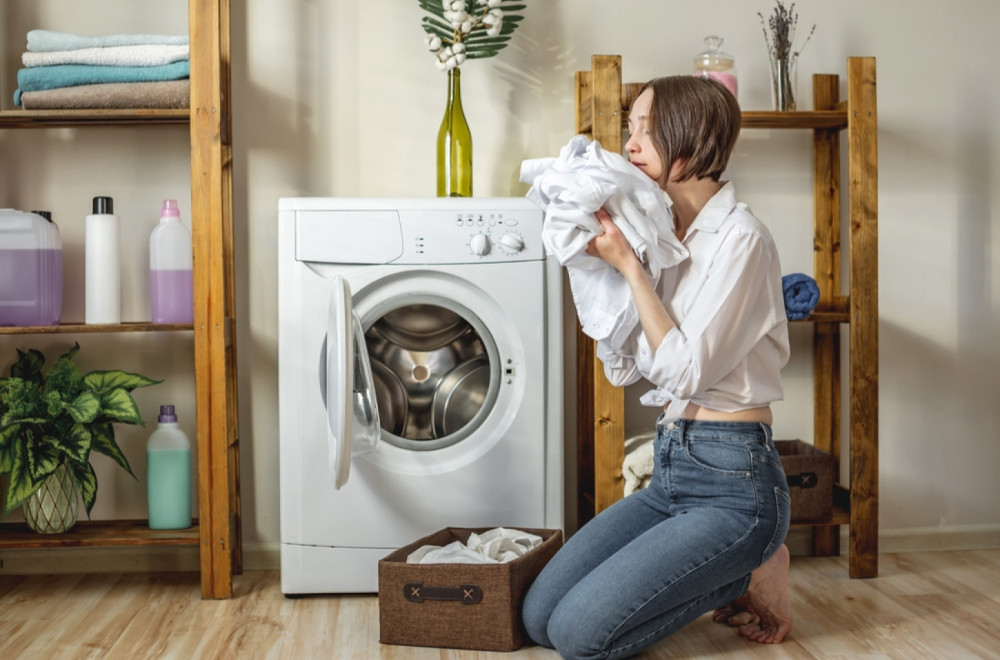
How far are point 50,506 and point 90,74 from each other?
1006 mm

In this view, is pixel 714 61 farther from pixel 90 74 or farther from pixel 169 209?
pixel 90 74

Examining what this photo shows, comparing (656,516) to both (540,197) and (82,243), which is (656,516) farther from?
(82,243)

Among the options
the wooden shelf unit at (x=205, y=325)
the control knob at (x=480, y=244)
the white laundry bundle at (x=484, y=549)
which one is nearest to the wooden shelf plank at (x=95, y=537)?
the wooden shelf unit at (x=205, y=325)

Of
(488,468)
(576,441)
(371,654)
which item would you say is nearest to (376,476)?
(488,468)

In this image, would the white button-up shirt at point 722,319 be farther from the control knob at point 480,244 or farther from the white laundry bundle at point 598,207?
the control knob at point 480,244

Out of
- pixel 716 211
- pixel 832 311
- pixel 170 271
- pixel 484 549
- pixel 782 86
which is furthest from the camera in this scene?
pixel 832 311

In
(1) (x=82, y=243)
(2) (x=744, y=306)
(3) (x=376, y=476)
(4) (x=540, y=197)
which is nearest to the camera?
(2) (x=744, y=306)

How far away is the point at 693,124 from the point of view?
5.87 ft

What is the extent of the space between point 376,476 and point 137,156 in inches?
41.5

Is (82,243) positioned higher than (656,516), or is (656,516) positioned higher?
(82,243)

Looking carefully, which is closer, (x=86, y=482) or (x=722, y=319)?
(x=722, y=319)

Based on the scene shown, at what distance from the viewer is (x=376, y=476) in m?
2.28

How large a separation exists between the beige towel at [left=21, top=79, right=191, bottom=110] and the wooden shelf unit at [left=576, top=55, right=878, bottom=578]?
97 centimetres

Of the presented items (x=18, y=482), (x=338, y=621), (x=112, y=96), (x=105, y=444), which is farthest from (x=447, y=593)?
(x=112, y=96)
